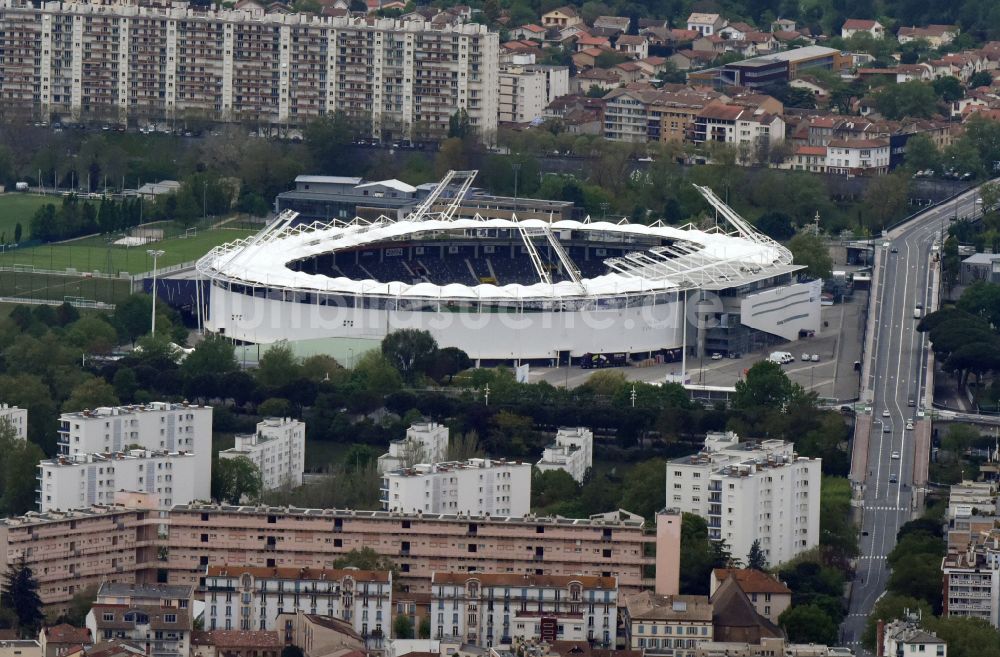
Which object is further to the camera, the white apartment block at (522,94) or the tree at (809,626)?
the white apartment block at (522,94)

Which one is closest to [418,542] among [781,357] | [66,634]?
[66,634]

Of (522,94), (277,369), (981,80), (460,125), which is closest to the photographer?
(277,369)

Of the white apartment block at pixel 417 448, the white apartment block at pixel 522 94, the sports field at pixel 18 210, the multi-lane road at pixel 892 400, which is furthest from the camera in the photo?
the white apartment block at pixel 522 94

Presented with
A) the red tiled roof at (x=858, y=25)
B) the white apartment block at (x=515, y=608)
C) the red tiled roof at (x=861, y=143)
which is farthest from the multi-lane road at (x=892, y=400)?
the red tiled roof at (x=858, y=25)

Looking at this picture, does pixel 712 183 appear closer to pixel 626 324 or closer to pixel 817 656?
pixel 626 324

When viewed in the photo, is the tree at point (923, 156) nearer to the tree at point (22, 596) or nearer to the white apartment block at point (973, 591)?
the white apartment block at point (973, 591)

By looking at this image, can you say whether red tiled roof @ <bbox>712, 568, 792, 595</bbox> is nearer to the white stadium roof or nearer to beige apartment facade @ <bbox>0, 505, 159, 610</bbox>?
beige apartment facade @ <bbox>0, 505, 159, 610</bbox>

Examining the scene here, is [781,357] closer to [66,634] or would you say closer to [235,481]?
[235,481]

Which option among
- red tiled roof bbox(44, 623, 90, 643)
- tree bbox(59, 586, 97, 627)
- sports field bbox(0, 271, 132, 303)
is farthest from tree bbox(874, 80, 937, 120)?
red tiled roof bbox(44, 623, 90, 643)
